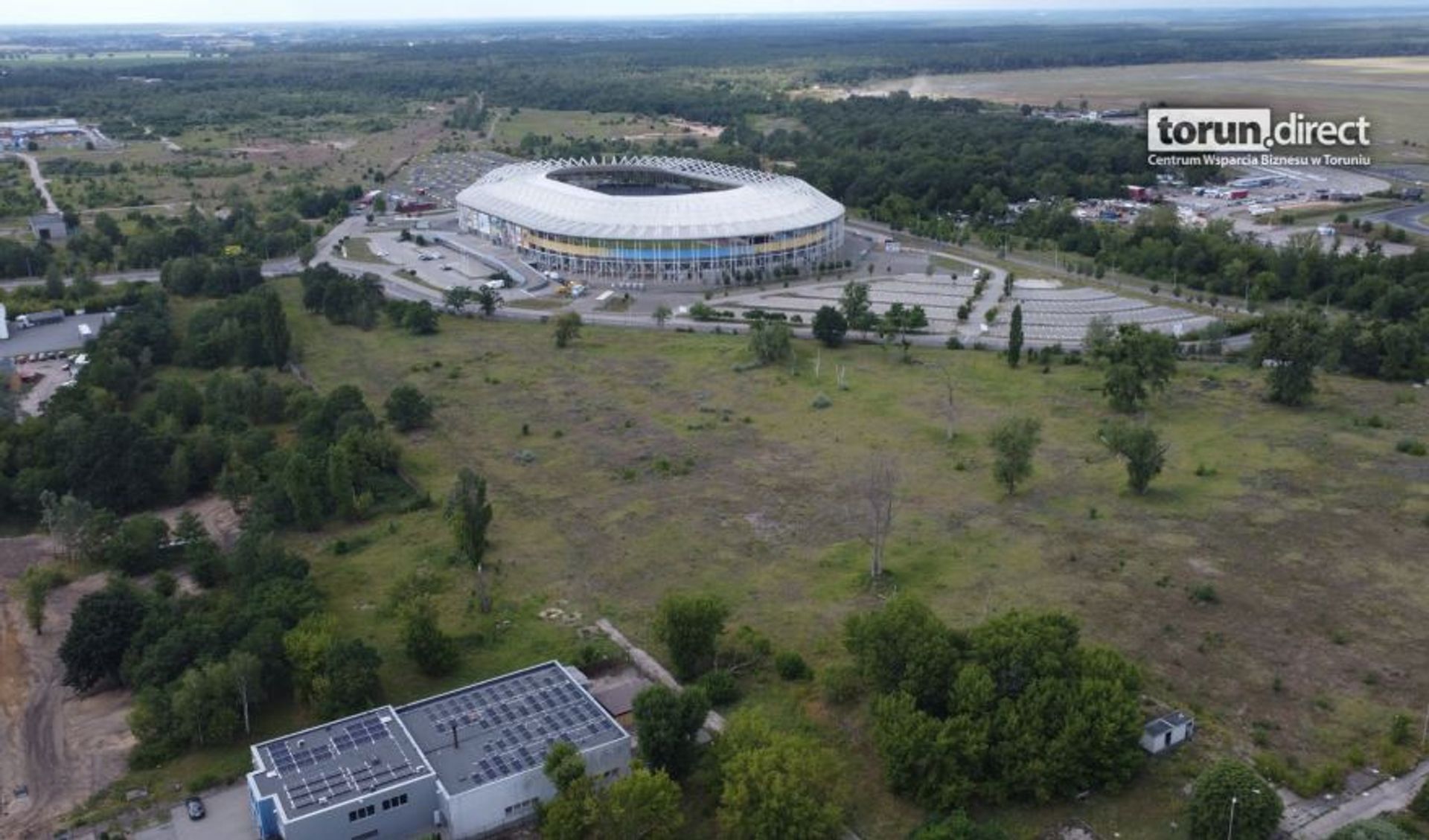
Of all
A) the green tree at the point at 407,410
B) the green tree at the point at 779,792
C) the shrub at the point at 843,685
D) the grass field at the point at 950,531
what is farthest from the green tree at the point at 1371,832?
the green tree at the point at 407,410

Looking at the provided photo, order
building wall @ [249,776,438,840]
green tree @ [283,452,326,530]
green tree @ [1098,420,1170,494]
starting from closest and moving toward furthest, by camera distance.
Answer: building wall @ [249,776,438,840] < green tree @ [283,452,326,530] < green tree @ [1098,420,1170,494]

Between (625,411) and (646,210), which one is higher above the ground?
(646,210)

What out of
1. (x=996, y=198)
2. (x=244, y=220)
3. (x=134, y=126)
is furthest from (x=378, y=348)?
(x=134, y=126)

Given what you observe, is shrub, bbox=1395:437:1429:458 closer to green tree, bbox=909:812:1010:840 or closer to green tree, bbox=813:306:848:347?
green tree, bbox=813:306:848:347

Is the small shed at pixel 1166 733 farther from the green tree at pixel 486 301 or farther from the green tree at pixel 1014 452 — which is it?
the green tree at pixel 486 301

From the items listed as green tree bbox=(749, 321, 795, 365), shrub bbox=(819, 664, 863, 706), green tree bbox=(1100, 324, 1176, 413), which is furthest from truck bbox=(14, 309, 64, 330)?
green tree bbox=(1100, 324, 1176, 413)

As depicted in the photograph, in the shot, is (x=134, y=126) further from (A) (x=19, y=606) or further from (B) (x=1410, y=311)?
(B) (x=1410, y=311)
